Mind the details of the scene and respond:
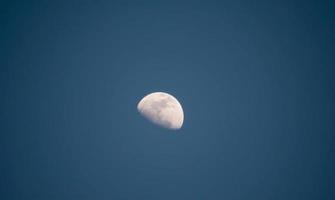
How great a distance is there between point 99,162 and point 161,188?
13586 millimetres

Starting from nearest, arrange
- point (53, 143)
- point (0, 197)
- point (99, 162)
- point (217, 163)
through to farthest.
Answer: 1. point (0, 197)
2. point (53, 143)
3. point (99, 162)
4. point (217, 163)

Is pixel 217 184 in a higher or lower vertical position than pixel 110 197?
higher

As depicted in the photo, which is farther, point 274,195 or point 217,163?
point 217,163

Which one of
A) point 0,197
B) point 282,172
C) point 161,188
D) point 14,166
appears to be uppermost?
point 282,172

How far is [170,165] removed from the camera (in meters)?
50.4

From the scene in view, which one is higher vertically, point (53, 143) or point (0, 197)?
point (53, 143)

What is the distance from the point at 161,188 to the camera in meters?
38.7

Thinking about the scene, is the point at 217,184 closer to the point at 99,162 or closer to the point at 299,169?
the point at 299,169

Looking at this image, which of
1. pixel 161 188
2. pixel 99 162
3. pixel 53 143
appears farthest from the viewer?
pixel 99 162

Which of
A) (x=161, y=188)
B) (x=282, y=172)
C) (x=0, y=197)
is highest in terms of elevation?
(x=282, y=172)

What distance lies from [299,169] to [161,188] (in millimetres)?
22122

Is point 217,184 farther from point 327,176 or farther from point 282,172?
point 327,176

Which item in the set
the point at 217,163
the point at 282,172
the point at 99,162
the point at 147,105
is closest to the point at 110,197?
the point at 99,162

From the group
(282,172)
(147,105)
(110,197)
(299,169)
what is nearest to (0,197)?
(110,197)
